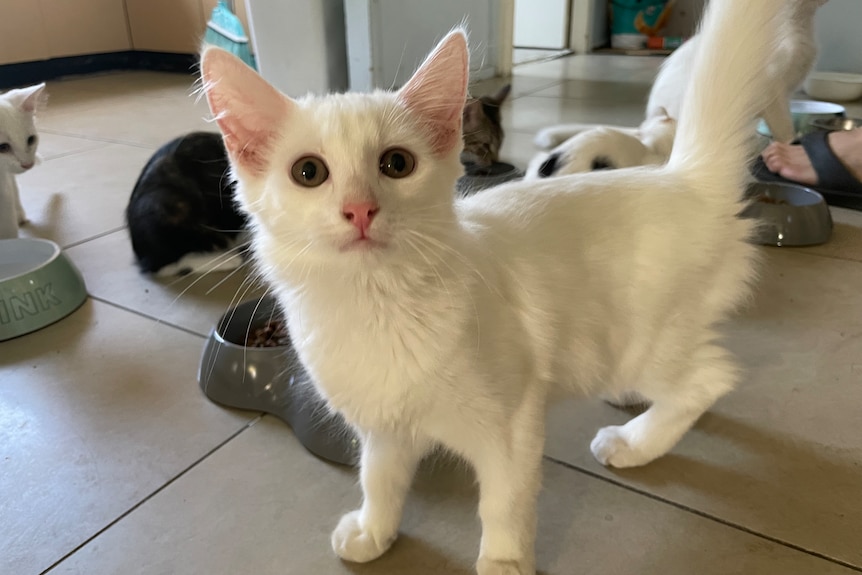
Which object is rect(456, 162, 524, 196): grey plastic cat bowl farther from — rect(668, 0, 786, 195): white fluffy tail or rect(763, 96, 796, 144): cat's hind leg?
rect(668, 0, 786, 195): white fluffy tail

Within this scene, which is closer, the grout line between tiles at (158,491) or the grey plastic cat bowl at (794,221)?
the grout line between tiles at (158,491)

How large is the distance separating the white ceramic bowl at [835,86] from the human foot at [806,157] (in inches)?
67.0

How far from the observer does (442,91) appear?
862mm

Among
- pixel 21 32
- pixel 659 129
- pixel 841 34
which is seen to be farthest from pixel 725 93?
pixel 21 32

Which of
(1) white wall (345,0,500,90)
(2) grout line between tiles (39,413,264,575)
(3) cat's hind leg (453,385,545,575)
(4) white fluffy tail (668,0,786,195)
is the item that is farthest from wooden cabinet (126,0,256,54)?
(3) cat's hind leg (453,385,545,575)

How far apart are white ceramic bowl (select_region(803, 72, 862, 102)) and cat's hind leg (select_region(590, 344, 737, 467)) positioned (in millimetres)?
3355

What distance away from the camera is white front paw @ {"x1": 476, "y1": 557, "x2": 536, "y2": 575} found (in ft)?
3.04

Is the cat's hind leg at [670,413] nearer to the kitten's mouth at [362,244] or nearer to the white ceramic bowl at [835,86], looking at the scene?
the kitten's mouth at [362,244]

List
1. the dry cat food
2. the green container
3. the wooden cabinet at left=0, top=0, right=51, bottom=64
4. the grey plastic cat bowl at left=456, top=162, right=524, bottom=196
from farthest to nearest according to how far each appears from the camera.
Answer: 1. the green container
2. the wooden cabinet at left=0, top=0, right=51, bottom=64
3. the grey plastic cat bowl at left=456, top=162, right=524, bottom=196
4. the dry cat food

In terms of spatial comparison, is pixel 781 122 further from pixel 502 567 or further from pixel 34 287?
pixel 34 287

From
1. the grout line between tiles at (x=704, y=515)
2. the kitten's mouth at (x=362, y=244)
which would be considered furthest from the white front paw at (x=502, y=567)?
the kitten's mouth at (x=362, y=244)

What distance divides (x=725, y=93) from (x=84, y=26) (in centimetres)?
541

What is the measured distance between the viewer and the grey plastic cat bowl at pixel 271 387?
4.00 feet

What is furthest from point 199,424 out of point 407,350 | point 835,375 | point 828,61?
point 828,61
